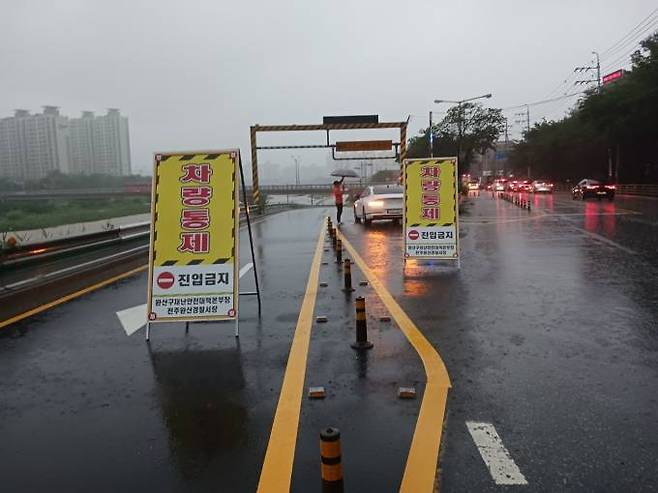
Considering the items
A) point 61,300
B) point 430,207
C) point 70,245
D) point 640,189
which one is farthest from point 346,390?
point 640,189

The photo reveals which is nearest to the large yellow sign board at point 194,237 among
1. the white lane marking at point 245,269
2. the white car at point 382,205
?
the white lane marking at point 245,269

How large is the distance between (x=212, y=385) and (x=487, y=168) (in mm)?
166444

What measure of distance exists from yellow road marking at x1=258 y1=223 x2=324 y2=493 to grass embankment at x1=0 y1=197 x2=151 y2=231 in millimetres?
3785

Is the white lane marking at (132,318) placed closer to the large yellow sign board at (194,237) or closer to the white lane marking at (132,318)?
the white lane marking at (132,318)

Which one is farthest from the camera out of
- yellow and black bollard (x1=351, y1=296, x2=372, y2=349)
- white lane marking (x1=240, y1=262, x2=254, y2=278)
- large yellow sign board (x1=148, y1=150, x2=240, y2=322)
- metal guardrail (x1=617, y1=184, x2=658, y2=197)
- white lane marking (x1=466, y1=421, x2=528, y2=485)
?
metal guardrail (x1=617, y1=184, x2=658, y2=197)

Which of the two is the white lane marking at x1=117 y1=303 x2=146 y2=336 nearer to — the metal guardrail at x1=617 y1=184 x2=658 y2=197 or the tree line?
the tree line

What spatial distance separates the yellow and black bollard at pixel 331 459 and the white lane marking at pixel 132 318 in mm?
4615

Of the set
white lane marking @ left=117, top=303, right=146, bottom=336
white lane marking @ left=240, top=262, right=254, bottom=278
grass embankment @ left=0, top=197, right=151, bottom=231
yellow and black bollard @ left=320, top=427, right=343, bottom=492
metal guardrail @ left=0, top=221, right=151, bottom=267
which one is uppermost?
grass embankment @ left=0, top=197, right=151, bottom=231

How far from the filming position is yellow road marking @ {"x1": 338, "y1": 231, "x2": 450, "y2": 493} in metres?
3.38

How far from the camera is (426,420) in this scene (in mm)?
4168

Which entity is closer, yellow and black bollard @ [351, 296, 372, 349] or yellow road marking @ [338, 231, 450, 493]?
yellow road marking @ [338, 231, 450, 493]

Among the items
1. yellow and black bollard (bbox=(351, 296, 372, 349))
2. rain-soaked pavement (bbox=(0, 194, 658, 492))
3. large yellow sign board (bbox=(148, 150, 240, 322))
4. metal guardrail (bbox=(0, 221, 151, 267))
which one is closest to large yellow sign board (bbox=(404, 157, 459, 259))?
rain-soaked pavement (bbox=(0, 194, 658, 492))

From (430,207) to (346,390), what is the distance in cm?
723

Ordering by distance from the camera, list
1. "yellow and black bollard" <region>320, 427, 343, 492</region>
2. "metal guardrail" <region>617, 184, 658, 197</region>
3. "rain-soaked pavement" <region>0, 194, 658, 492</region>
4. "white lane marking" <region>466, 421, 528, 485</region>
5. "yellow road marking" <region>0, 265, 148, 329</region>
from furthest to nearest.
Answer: "metal guardrail" <region>617, 184, 658, 197</region>
"yellow road marking" <region>0, 265, 148, 329</region>
"rain-soaked pavement" <region>0, 194, 658, 492</region>
"white lane marking" <region>466, 421, 528, 485</region>
"yellow and black bollard" <region>320, 427, 343, 492</region>
